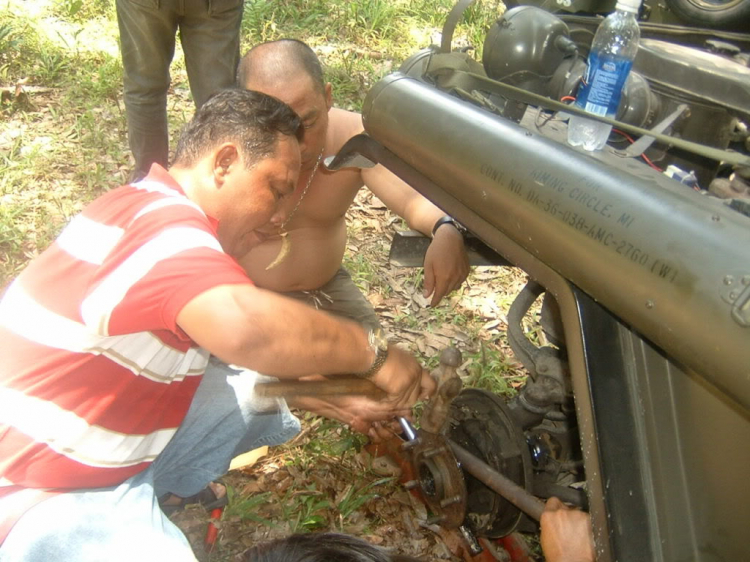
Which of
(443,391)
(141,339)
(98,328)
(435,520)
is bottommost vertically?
(435,520)

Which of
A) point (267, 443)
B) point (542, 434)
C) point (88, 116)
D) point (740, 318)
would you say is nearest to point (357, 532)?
point (267, 443)

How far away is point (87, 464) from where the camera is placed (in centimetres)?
191

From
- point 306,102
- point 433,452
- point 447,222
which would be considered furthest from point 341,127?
point 433,452

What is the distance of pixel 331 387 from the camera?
216cm

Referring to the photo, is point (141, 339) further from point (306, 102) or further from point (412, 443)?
point (306, 102)

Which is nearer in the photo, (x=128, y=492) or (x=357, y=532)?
(x=128, y=492)

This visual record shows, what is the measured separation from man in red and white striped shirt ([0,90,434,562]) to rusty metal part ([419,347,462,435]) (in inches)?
2.7

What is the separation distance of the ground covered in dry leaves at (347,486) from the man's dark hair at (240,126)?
1.46m

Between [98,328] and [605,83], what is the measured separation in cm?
139

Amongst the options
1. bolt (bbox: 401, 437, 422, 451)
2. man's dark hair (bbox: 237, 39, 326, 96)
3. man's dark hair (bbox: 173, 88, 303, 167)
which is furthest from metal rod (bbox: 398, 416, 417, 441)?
man's dark hair (bbox: 237, 39, 326, 96)

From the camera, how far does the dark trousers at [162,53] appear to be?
384 centimetres

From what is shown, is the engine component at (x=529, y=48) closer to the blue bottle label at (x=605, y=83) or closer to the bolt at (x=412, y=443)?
the blue bottle label at (x=605, y=83)

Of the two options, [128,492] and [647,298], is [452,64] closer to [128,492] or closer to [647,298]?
[647,298]

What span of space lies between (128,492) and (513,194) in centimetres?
140
